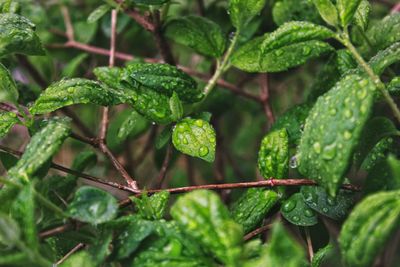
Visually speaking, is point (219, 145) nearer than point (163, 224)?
No

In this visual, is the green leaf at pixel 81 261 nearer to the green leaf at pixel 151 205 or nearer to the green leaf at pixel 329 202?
the green leaf at pixel 151 205

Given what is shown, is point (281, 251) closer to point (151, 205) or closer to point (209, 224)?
point (209, 224)

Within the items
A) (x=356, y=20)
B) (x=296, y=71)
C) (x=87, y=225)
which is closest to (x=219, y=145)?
(x=296, y=71)

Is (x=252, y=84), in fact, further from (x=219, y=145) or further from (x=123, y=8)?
(x=123, y=8)

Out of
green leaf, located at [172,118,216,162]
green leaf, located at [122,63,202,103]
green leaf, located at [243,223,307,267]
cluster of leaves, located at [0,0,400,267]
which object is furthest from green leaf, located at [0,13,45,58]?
green leaf, located at [243,223,307,267]

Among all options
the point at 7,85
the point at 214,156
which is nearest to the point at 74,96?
the point at 7,85

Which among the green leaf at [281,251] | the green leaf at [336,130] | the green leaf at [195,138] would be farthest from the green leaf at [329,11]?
the green leaf at [281,251]
